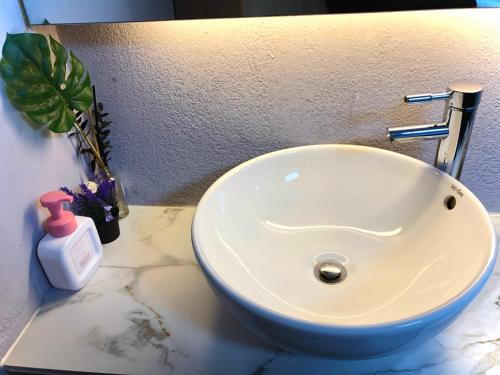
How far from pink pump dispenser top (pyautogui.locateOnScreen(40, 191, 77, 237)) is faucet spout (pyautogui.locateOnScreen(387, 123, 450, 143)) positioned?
0.60m

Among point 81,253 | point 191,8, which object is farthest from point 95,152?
point 191,8

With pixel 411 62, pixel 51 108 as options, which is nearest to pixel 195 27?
pixel 51 108

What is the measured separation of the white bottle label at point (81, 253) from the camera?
754 millimetres

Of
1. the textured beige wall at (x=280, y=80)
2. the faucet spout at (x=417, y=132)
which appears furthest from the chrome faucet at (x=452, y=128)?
the textured beige wall at (x=280, y=80)

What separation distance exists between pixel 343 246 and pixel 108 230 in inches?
19.5

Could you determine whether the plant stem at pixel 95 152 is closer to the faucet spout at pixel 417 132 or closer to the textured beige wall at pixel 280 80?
the textured beige wall at pixel 280 80

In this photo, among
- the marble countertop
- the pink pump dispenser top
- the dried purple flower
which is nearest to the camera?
the marble countertop

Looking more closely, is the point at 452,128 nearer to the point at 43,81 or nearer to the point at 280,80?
the point at 280,80

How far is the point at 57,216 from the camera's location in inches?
28.7

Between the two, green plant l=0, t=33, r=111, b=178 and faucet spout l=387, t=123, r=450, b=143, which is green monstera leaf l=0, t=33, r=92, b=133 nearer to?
green plant l=0, t=33, r=111, b=178

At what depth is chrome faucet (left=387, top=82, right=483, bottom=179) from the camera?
2.31ft

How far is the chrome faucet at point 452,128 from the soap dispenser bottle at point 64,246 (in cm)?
60

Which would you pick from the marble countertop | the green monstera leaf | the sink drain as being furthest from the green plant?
the sink drain

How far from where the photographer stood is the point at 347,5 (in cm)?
72
